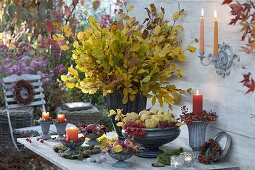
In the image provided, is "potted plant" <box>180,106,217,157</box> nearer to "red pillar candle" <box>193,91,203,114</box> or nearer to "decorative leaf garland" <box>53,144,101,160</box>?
"red pillar candle" <box>193,91,203,114</box>

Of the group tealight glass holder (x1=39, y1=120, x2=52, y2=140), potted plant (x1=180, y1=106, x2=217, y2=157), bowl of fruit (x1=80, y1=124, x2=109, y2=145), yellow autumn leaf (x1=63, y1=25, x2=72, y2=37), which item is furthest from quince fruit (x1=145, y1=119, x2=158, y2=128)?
tealight glass holder (x1=39, y1=120, x2=52, y2=140)

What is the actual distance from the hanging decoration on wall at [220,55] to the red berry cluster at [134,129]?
1.55 feet

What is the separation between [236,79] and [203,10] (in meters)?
0.44

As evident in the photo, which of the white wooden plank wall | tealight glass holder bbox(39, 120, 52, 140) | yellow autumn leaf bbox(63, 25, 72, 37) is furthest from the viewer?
tealight glass holder bbox(39, 120, 52, 140)

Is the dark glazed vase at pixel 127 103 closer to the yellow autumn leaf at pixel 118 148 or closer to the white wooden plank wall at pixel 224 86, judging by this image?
the white wooden plank wall at pixel 224 86

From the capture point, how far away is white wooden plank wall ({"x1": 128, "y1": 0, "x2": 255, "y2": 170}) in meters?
3.08

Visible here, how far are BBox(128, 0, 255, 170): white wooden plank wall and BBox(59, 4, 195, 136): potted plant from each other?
7 centimetres

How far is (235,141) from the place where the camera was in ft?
10.4

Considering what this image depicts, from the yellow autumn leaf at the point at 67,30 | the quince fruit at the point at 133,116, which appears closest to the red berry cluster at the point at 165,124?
the quince fruit at the point at 133,116

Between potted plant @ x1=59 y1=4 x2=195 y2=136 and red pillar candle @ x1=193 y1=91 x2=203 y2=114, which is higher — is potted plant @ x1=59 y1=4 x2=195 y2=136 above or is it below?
above

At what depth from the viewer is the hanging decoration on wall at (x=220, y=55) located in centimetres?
320

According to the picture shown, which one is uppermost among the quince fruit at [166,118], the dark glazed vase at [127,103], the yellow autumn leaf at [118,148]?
the dark glazed vase at [127,103]

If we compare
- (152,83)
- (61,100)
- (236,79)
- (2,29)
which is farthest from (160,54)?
(2,29)

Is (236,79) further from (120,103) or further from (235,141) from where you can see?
(120,103)
